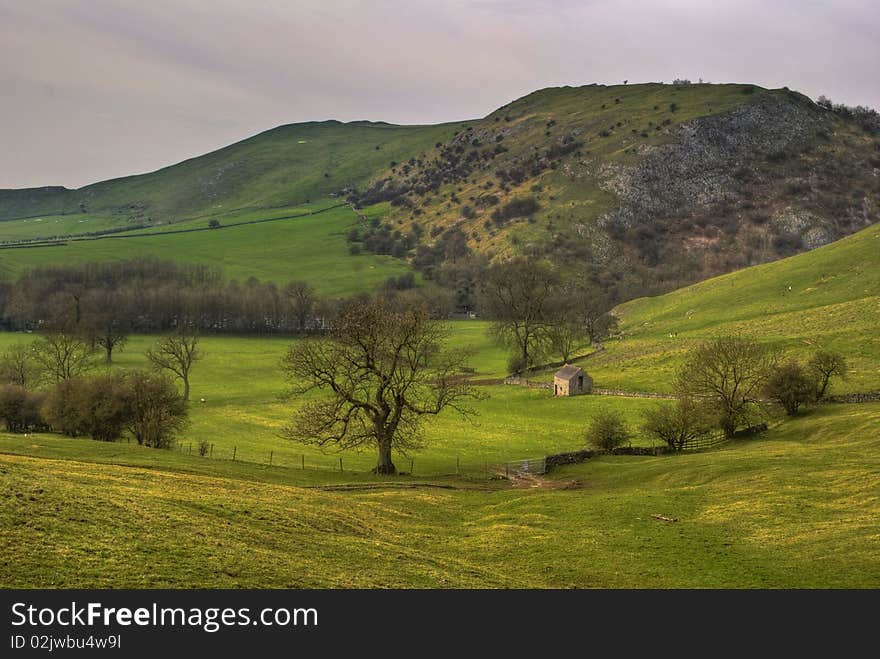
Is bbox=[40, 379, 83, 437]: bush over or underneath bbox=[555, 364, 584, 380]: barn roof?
over

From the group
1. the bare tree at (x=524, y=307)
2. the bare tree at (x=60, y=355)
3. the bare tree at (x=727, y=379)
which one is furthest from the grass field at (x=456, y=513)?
the bare tree at (x=524, y=307)

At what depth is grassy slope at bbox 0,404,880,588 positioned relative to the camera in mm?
24891

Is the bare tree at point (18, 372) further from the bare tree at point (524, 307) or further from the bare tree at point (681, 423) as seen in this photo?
the bare tree at point (681, 423)

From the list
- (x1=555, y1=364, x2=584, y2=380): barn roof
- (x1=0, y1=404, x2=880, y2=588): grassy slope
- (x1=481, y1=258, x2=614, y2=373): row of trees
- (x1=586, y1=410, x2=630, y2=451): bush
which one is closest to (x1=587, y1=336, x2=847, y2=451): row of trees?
(x1=586, y1=410, x2=630, y2=451): bush

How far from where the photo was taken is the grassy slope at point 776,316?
94.4 meters

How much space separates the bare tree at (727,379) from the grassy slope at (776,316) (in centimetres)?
952

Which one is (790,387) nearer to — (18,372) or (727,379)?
(727,379)

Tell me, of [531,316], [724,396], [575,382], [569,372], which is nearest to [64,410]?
[724,396]

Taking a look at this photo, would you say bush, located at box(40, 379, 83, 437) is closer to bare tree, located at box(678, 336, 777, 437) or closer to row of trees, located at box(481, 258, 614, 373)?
bare tree, located at box(678, 336, 777, 437)

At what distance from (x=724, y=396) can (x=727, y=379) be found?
5.33 m

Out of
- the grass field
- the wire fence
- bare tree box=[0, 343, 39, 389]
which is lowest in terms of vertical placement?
the wire fence

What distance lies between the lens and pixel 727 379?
75125mm

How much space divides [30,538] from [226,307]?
173471 mm

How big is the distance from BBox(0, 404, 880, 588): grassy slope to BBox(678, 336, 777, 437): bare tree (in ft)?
56.3
